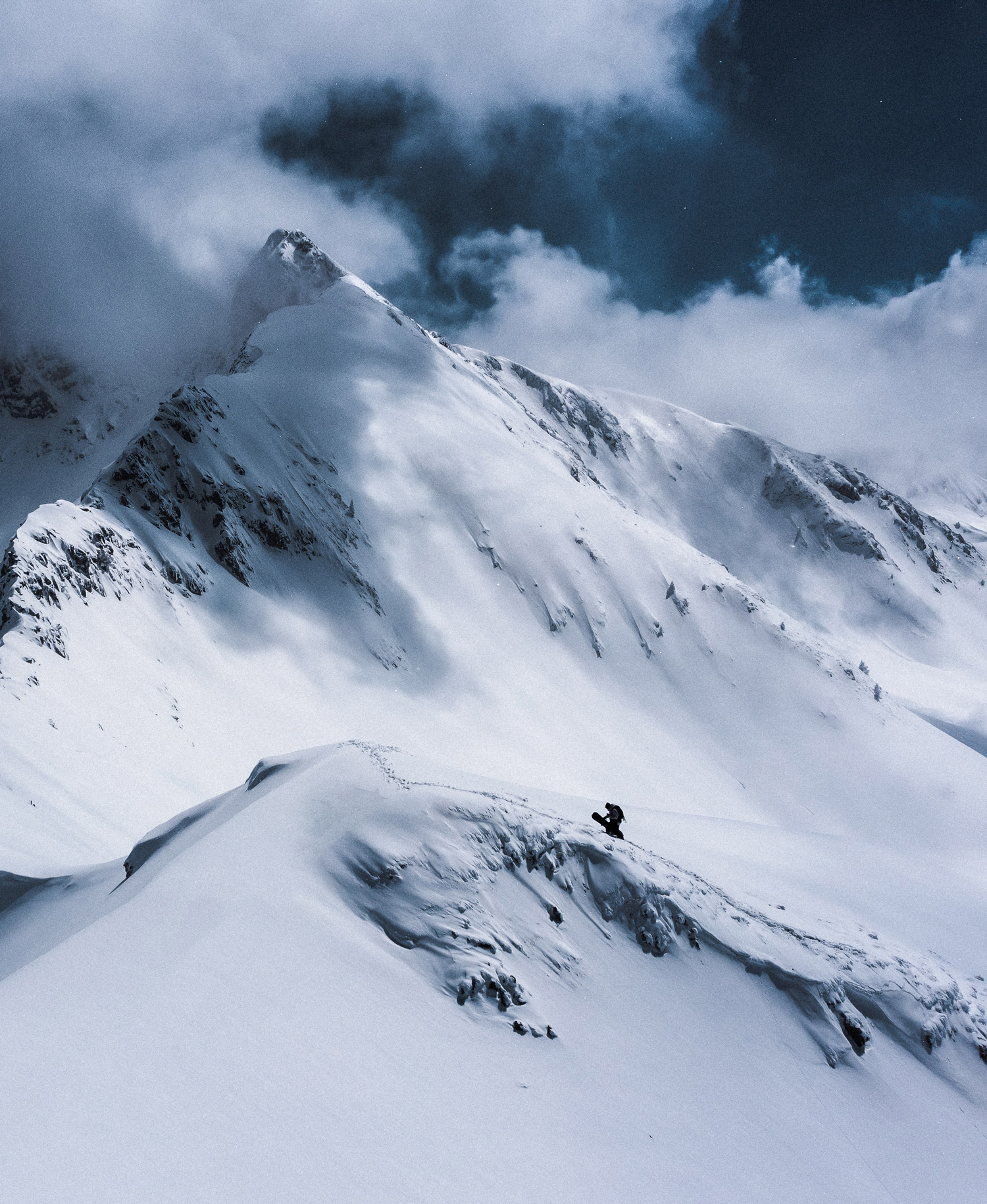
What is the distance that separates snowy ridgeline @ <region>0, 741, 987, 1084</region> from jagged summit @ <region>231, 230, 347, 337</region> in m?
78.9

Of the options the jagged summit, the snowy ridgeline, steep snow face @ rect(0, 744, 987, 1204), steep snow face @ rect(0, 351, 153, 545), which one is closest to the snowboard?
steep snow face @ rect(0, 744, 987, 1204)

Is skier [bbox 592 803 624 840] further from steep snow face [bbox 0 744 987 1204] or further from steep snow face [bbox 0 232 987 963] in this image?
steep snow face [bbox 0 232 987 963]

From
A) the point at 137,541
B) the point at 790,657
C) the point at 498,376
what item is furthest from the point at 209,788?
the point at 498,376

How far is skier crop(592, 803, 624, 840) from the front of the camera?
12.7 meters

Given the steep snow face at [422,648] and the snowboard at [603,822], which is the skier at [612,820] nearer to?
the snowboard at [603,822]

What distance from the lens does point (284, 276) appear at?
8600 cm

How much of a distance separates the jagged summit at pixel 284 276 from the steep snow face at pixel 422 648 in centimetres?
44

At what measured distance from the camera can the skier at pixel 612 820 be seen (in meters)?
12.7

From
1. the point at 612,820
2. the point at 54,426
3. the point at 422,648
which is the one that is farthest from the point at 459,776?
the point at 54,426

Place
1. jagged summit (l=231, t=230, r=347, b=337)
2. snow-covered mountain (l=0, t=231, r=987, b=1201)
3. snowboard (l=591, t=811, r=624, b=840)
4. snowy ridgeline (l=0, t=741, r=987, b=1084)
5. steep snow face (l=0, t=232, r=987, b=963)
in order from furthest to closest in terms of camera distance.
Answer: jagged summit (l=231, t=230, r=347, b=337)
steep snow face (l=0, t=232, r=987, b=963)
snowboard (l=591, t=811, r=624, b=840)
snowy ridgeline (l=0, t=741, r=987, b=1084)
snow-covered mountain (l=0, t=231, r=987, b=1201)

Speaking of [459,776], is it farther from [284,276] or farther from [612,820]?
[284,276]

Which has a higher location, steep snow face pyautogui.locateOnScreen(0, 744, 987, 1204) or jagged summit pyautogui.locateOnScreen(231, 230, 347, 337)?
jagged summit pyautogui.locateOnScreen(231, 230, 347, 337)

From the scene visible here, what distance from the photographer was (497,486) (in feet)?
203

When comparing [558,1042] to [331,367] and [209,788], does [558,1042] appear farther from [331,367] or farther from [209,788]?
[331,367]
